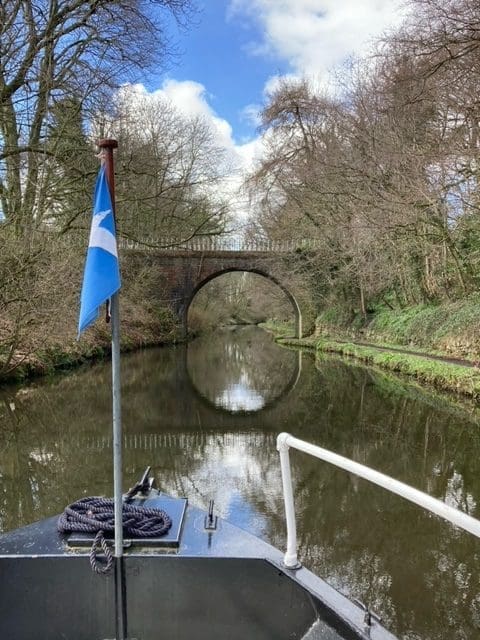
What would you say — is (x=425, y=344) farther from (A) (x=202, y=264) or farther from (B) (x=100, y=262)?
(B) (x=100, y=262)

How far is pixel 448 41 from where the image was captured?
7848 mm

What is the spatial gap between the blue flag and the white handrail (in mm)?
954

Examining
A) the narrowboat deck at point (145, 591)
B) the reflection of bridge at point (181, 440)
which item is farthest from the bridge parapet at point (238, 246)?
the narrowboat deck at point (145, 591)

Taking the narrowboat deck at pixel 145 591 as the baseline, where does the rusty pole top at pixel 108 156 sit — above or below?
above

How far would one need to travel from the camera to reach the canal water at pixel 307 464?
3.62m

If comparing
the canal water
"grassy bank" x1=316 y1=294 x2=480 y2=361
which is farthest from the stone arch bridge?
the canal water

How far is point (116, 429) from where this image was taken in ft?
7.27

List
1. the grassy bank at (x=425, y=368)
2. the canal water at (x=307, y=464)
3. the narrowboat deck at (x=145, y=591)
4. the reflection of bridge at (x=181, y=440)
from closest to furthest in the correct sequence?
the narrowboat deck at (x=145, y=591) < the canal water at (x=307, y=464) < the reflection of bridge at (x=181, y=440) < the grassy bank at (x=425, y=368)

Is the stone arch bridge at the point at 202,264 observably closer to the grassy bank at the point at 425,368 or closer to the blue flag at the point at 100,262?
the grassy bank at the point at 425,368

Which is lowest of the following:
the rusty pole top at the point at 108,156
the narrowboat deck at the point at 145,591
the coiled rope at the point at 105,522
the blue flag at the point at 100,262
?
the narrowboat deck at the point at 145,591

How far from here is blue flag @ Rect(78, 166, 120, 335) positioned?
6.81 feet

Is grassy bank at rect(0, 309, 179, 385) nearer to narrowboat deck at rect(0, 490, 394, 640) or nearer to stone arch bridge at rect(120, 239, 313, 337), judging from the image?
stone arch bridge at rect(120, 239, 313, 337)

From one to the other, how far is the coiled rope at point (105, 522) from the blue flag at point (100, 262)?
0.98m

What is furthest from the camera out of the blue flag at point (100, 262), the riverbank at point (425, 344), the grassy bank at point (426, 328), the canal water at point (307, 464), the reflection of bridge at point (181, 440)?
the grassy bank at point (426, 328)
